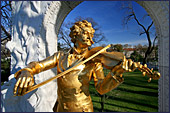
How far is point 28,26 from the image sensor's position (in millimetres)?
2283

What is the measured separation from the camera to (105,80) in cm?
109

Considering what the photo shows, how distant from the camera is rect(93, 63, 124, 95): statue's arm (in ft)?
3.21

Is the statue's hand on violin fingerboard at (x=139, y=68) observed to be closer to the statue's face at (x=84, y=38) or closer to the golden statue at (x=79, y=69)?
the golden statue at (x=79, y=69)

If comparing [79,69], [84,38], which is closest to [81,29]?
[84,38]

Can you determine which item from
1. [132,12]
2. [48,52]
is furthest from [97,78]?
[132,12]

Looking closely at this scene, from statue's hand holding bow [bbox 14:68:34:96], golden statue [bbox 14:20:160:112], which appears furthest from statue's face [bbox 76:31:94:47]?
statue's hand holding bow [bbox 14:68:34:96]

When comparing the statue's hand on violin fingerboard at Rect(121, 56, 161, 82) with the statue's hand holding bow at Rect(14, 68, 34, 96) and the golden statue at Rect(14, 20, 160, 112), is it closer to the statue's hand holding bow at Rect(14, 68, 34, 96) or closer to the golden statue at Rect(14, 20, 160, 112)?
the golden statue at Rect(14, 20, 160, 112)

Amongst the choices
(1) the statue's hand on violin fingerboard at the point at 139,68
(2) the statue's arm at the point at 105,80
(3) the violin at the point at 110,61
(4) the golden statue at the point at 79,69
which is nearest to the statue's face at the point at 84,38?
(4) the golden statue at the point at 79,69

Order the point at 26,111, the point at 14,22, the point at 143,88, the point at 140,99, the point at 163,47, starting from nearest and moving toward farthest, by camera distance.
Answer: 1. the point at 163,47
2. the point at 26,111
3. the point at 14,22
4. the point at 140,99
5. the point at 143,88

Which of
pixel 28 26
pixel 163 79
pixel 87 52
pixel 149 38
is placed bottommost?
pixel 163 79

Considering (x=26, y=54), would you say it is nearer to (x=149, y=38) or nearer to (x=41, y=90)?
(x=41, y=90)

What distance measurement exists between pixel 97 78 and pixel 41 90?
1466mm

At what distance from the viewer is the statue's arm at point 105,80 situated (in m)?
0.98

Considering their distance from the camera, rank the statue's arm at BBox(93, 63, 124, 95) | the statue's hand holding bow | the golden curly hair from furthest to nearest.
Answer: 1. the golden curly hair
2. the statue's arm at BBox(93, 63, 124, 95)
3. the statue's hand holding bow
